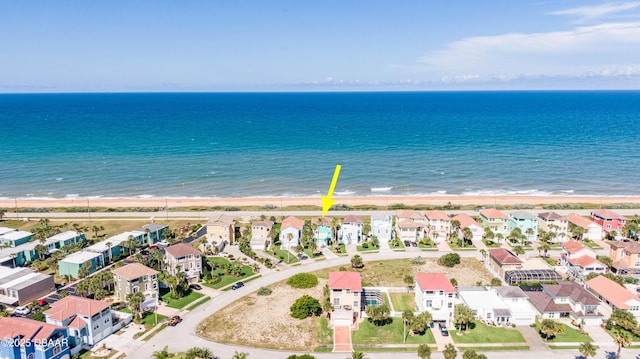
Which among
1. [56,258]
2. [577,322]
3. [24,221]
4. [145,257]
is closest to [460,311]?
[577,322]

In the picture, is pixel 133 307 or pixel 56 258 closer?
pixel 133 307

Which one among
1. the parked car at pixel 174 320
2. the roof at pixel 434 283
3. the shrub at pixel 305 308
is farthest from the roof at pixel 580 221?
the parked car at pixel 174 320

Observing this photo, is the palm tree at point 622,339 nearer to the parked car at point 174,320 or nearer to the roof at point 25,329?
the parked car at point 174,320

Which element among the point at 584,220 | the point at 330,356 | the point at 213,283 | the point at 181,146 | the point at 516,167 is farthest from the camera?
the point at 181,146

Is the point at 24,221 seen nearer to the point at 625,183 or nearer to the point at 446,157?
the point at 446,157

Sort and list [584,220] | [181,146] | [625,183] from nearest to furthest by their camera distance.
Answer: [584,220] < [625,183] < [181,146]

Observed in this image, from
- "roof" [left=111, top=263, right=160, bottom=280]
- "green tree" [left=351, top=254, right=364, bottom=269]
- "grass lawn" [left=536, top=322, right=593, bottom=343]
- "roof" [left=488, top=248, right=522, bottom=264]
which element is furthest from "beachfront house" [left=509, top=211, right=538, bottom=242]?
"roof" [left=111, top=263, right=160, bottom=280]
